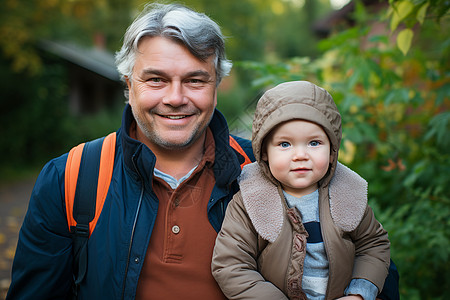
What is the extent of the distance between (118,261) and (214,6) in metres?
24.9

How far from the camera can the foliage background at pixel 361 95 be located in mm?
2750

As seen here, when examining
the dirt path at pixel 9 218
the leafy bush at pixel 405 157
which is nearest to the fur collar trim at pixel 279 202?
the leafy bush at pixel 405 157

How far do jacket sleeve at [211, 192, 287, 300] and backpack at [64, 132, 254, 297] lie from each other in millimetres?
608

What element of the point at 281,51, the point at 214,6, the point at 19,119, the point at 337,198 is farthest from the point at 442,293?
the point at 281,51

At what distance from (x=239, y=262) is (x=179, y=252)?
34 centimetres

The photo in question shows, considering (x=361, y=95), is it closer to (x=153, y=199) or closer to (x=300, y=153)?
(x=300, y=153)

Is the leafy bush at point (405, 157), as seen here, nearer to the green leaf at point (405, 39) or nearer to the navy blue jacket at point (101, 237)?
the green leaf at point (405, 39)

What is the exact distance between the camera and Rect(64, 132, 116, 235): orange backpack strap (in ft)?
6.14

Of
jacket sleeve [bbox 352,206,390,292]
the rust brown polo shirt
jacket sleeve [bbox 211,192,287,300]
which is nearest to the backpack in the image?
the rust brown polo shirt

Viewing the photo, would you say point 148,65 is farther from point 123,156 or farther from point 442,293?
point 442,293

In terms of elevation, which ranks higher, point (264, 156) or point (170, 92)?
point (170, 92)

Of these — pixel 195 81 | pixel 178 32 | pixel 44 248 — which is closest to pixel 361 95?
pixel 195 81

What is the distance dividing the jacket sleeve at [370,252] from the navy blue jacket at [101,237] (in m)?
0.62

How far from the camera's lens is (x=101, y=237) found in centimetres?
185
